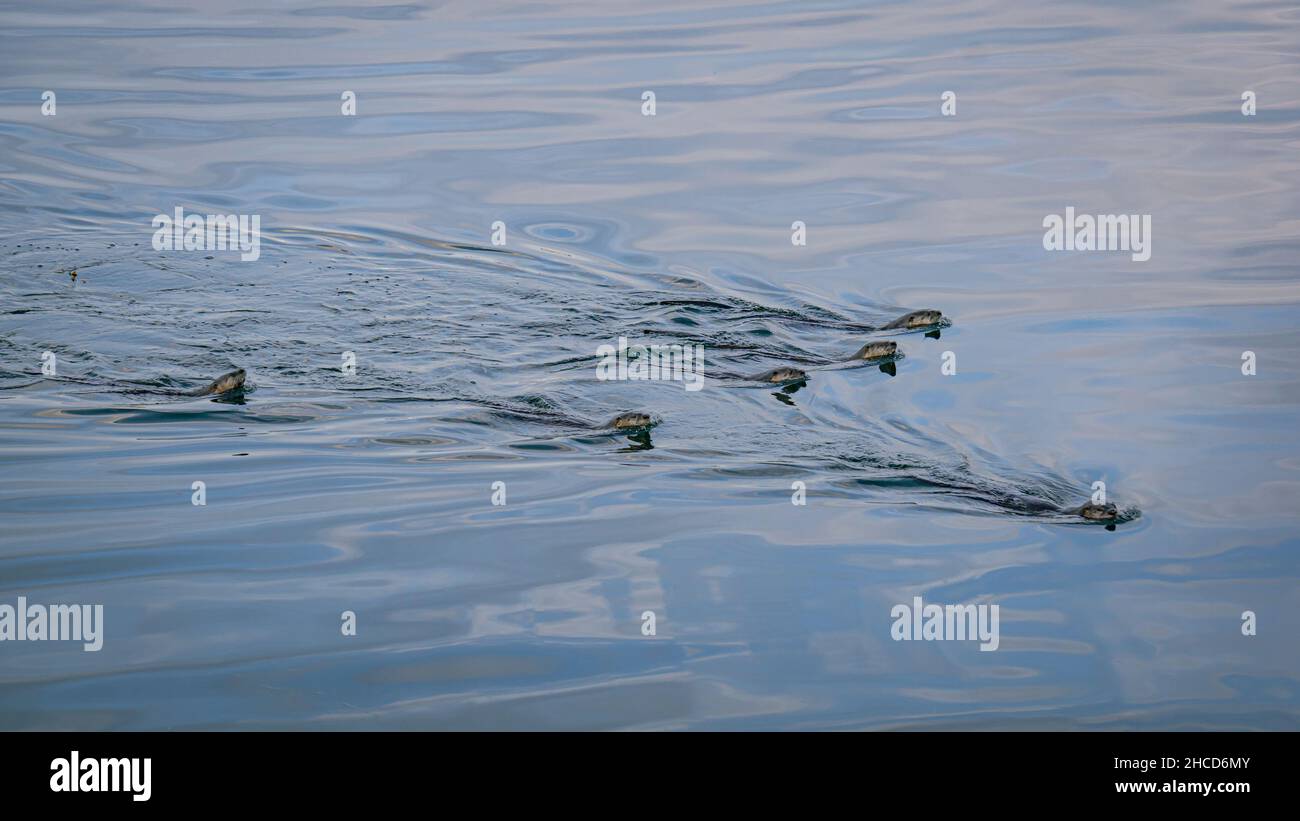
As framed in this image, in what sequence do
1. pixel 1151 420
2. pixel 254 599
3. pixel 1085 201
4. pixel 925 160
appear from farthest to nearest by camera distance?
pixel 925 160
pixel 1085 201
pixel 1151 420
pixel 254 599

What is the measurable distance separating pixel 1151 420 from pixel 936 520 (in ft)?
10.3

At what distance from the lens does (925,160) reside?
20719 millimetres

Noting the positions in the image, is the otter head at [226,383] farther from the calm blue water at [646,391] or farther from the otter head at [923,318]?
the otter head at [923,318]

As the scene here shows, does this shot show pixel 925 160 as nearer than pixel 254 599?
No

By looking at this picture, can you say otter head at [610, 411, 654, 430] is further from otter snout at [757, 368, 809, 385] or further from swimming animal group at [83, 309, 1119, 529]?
otter snout at [757, 368, 809, 385]

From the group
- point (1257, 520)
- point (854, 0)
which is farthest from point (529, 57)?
point (1257, 520)

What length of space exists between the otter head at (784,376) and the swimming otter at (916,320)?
192 centimetres

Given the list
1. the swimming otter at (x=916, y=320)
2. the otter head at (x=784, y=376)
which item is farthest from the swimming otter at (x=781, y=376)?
the swimming otter at (x=916, y=320)

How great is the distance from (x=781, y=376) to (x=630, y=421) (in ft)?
5.85

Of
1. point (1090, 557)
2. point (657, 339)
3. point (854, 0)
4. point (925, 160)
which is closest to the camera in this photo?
point (1090, 557)

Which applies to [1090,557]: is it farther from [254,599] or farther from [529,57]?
[529,57]

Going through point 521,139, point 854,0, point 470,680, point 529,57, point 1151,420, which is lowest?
point 470,680

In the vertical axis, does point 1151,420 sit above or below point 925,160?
below

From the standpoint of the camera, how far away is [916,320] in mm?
14930
